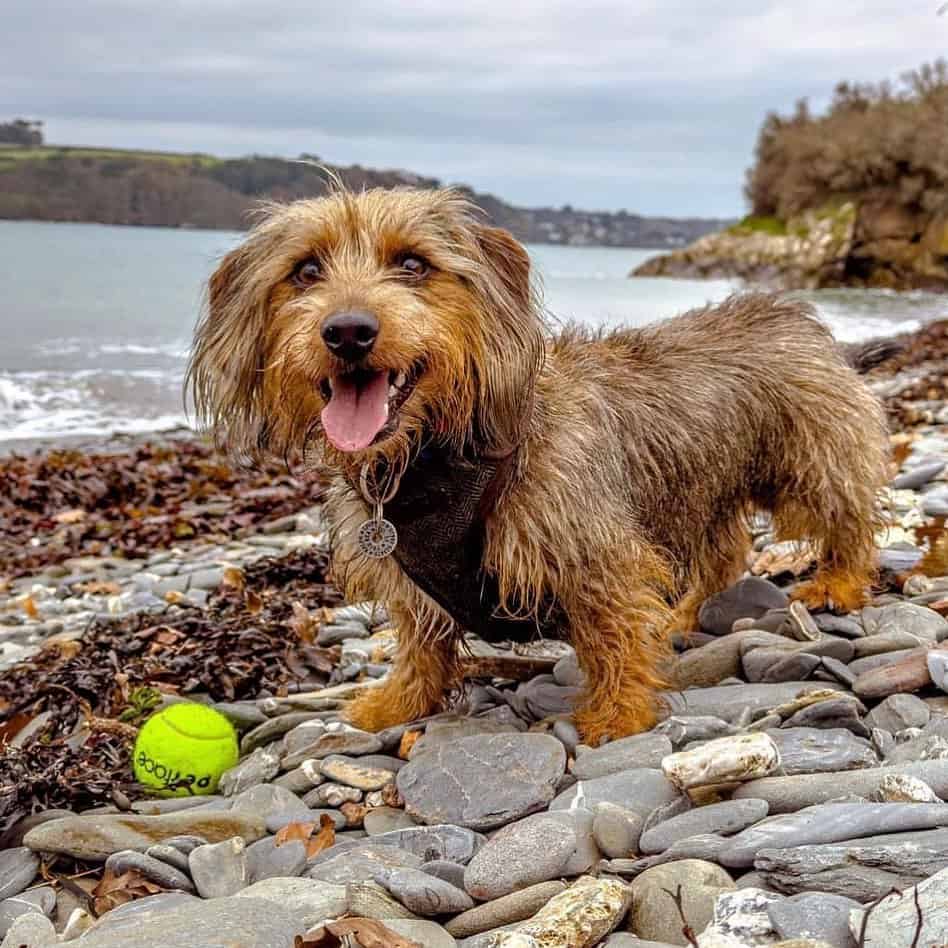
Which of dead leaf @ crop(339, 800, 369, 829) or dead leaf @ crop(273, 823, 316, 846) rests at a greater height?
dead leaf @ crop(273, 823, 316, 846)

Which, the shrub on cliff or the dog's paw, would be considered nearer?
the dog's paw

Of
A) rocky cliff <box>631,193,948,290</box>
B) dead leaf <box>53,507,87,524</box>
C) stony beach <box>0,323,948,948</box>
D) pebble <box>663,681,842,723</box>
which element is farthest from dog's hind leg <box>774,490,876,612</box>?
rocky cliff <box>631,193,948,290</box>

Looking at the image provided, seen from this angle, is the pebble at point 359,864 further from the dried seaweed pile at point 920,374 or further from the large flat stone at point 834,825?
the dried seaweed pile at point 920,374

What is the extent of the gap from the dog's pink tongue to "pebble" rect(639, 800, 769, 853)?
4.46 ft

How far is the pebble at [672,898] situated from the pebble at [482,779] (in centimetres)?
75

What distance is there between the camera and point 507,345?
148 inches

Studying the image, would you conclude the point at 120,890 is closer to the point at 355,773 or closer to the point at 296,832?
the point at 296,832

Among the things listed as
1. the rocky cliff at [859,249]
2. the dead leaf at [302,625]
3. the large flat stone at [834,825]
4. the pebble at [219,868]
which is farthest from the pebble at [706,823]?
the rocky cliff at [859,249]

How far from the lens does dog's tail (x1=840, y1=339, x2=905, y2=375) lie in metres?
5.75

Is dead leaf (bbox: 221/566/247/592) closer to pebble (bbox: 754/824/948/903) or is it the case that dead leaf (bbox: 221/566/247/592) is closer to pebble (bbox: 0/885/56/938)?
pebble (bbox: 0/885/56/938)

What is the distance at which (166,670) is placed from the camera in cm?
506

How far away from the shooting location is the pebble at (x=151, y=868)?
10.8 feet

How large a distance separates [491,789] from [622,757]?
424 mm

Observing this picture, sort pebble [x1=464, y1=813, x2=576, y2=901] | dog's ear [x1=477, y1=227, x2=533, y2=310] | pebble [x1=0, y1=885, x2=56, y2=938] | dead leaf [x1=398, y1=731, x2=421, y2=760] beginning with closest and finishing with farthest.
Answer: pebble [x1=464, y1=813, x2=576, y2=901] → pebble [x1=0, y1=885, x2=56, y2=938] → dog's ear [x1=477, y1=227, x2=533, y2=310] → dead leaf [x1=398, y1=731, x2=421, y2=760]
